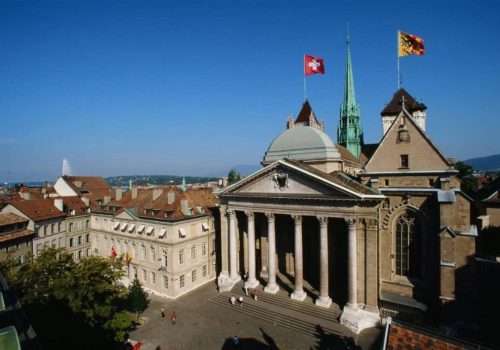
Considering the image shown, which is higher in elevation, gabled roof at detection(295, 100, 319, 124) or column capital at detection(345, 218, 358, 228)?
gabled roof at detection(295, 100, 319, 124)

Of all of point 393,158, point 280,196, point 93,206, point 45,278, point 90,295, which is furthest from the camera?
point 93,206

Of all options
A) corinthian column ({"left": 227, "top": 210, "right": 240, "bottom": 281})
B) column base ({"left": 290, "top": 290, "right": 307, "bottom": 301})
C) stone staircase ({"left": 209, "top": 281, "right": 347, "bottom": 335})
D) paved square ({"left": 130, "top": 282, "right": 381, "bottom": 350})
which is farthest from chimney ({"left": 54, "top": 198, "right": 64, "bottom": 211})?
column base ({"left": 290, "top": 290, "right": 307, "bottom": 301})

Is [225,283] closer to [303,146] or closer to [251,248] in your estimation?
[251,248]

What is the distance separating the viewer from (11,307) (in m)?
9.77

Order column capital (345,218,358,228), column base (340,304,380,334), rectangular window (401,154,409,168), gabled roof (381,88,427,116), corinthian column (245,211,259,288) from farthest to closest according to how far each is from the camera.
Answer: gabled roof (381,88,427,116) < corinthian column (245,211,259,288) < rectangular window (401,154,409,168) < column capital (345,218,358,228) < column base (340,304,380,334)

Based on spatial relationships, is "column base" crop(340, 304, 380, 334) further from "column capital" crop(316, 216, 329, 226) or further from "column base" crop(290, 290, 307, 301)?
"column capital" crop(316, 216, 329, 226)

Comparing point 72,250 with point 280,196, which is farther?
point 72,250

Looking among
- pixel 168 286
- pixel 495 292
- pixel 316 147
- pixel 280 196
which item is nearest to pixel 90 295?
pixel 168 286

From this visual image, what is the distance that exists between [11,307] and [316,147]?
119ft

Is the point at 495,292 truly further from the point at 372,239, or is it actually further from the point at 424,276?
the point at 372,239

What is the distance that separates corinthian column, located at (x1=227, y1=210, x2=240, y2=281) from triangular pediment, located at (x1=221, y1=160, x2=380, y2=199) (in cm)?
311

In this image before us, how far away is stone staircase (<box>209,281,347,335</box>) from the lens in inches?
1175

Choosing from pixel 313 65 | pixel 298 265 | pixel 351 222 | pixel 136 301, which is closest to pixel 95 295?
pixel 136 301

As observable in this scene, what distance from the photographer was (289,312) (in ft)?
106
